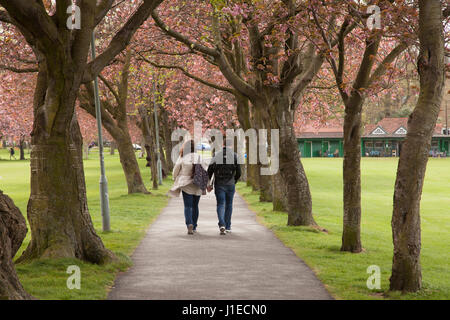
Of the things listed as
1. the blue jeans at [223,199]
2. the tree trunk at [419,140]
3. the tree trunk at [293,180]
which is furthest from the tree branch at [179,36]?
the tree trunk at [419,140]

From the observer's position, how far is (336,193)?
3288 cm

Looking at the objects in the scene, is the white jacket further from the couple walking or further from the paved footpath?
the paved footpath

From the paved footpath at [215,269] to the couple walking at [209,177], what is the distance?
2.11ft

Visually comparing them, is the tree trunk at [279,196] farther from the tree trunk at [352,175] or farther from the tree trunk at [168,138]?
the tree trunk at [168,138]

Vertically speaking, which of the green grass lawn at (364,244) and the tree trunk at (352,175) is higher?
the tree trunk at (352,175)

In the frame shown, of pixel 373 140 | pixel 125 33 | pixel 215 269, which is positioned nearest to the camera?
pixel 215 269

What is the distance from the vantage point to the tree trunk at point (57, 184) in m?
8.92

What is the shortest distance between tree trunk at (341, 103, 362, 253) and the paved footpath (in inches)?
49.5

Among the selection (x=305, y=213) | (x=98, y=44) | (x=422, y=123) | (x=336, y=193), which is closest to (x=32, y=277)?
(x=422, y=123)

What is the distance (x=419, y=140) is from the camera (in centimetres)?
729

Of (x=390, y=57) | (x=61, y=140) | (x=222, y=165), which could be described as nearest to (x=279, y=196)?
(x=222, y=165)

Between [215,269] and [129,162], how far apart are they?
1693 centimetres

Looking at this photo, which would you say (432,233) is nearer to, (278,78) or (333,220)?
(333,220)

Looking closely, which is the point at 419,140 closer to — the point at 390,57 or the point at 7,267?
the point at 390,57
